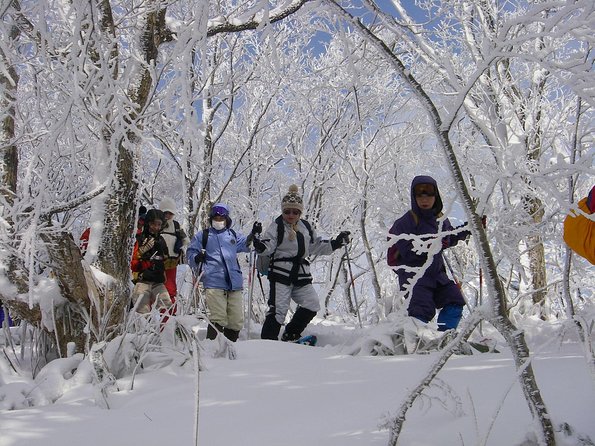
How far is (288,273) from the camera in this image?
4.43 m

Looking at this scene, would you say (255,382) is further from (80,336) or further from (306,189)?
(306,189)

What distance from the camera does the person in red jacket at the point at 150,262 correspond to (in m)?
4.93

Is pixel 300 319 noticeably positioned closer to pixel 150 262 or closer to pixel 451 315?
pixel 451 315

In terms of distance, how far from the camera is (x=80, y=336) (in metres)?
2.85

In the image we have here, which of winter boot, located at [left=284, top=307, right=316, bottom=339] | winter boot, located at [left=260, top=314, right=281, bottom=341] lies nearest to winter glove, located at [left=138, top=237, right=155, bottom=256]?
winter boot, located at [left=260, top=314, right=281, bottom=341]

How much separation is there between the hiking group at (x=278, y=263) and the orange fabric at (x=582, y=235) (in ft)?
3.90

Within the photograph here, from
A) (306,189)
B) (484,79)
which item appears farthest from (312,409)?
(306,189)

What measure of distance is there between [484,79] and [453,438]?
5644mm

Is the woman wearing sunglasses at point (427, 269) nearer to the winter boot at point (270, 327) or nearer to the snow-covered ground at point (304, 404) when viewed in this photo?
the snow-covered ground at point (304, 404)

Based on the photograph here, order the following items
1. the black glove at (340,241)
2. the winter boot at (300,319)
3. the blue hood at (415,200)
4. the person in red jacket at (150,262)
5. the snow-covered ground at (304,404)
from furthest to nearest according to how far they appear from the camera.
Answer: the person in red jacket at (150,262) < the black glove at (340,241) < the winter boot at (300,319) < the blue hood at (415,200) < the snow-covered ground at (304,404)

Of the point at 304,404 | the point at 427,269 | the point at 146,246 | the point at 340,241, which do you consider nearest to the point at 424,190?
the point at 427,269

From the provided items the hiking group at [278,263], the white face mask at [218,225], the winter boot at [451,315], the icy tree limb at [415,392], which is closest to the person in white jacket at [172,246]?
the hiking group at [278,263]

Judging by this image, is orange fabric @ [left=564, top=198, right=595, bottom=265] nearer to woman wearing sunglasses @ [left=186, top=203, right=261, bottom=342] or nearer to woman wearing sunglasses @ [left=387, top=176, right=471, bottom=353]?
woman wearing sunglasses @ [left=387, top=176, right=471, bottom=353]

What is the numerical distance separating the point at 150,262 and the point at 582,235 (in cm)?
421
